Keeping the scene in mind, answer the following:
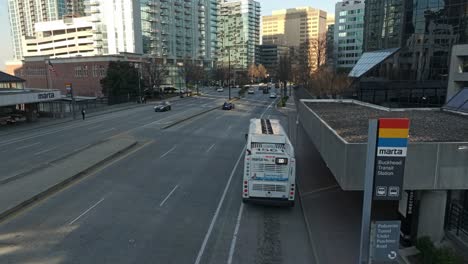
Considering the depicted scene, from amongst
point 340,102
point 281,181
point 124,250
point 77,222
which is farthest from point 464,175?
point 340,102

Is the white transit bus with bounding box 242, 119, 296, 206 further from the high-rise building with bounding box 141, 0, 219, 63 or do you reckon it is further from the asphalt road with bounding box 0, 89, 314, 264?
the high-rise building with bounding box 141, 0, 219, 63

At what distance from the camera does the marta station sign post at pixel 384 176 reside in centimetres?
706

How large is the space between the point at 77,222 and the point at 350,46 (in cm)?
15767

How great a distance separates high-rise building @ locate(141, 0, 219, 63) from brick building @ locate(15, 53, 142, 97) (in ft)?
61.0

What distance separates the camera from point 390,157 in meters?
7.18

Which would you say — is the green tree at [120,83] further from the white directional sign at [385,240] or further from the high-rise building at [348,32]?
the high-rise building at [348,32]

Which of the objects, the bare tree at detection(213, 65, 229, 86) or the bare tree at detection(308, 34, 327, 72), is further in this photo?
the bare tree at detection(213, 65, 229, 86)

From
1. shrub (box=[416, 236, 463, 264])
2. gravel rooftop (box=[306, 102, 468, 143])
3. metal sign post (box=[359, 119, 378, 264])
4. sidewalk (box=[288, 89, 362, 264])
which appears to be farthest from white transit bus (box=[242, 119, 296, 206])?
metal sign post (box=[359, 119, 378, 264])

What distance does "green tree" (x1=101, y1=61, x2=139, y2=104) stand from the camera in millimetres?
71188

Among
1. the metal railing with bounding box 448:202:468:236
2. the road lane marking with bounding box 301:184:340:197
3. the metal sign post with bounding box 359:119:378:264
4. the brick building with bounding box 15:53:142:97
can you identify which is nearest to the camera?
the metal sign post with bounding box 359:119:378:264

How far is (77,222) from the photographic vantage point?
13.2 m

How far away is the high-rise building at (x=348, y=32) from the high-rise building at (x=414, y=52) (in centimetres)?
11222

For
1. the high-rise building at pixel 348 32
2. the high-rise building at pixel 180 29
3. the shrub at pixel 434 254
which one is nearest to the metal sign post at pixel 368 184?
the shrub at pixel 434 254

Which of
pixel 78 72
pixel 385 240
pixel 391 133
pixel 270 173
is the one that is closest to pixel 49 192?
pixel 270 173
